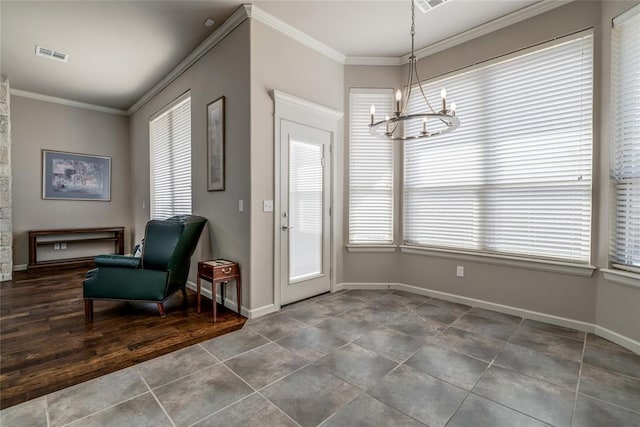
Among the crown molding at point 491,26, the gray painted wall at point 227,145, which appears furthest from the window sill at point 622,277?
the gray painted wall at point 227,145

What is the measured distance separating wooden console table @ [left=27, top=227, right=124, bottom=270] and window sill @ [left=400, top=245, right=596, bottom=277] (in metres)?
5.62

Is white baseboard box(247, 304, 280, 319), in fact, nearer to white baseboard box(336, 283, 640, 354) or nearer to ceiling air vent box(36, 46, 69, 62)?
white baseboard box(336, 283, 640, 354)

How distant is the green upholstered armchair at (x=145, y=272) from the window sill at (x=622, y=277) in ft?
12.9

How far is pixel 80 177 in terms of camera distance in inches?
229

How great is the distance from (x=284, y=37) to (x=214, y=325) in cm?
311

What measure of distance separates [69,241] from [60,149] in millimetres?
1731

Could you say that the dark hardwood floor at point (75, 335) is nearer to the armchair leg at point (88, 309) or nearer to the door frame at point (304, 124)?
the armchair leg at point (88, 309)

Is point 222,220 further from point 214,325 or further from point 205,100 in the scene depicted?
point 205,100

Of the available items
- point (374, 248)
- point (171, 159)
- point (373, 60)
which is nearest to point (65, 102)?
point (171, 159)

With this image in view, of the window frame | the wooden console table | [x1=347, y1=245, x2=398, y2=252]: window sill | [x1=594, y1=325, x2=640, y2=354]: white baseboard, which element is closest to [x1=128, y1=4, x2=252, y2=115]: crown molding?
the window frame

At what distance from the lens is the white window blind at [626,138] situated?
2420mm

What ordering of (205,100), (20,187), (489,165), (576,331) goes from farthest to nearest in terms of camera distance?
(20,187)
(205,100)
(489,165)
(576,331)

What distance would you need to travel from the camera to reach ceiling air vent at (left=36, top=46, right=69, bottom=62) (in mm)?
3793

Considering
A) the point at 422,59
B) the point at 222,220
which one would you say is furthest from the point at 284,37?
the point at 222,220
